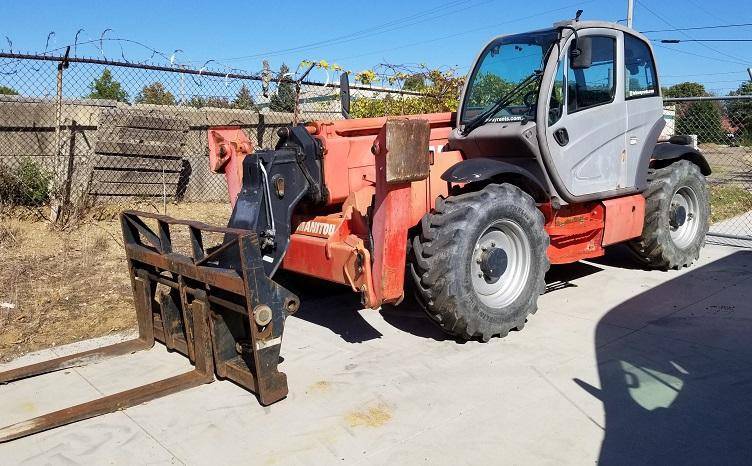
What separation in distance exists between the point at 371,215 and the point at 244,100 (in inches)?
262

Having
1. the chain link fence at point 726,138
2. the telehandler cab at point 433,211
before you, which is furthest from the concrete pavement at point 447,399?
→ the chain link fence at point 726,138

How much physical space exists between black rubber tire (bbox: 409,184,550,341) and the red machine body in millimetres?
181

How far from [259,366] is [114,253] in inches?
184

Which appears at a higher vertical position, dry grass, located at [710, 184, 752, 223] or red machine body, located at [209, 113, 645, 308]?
red machine body, located at [209, 113, 645, 308]

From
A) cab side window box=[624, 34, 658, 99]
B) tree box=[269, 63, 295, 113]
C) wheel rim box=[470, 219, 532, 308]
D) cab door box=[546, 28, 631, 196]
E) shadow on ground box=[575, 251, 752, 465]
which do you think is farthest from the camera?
tree box=[269, 63, 295, 113]

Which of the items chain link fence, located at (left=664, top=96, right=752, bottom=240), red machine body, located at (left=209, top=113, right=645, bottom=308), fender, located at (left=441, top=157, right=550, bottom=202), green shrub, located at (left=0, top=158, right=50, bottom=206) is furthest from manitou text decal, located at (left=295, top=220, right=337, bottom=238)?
chain link fence, located at (left=664, top=96, right=752, bottom=240)

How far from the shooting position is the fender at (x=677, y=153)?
7.00 m

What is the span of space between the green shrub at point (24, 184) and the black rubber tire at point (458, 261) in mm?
6271

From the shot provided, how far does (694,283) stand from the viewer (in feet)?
21.6

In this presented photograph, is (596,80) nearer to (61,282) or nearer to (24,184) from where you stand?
(61,282)

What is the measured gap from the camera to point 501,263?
509cm

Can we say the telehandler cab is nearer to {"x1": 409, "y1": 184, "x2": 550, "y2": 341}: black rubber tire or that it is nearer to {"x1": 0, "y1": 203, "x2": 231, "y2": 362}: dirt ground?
{"x1": 409, "y1": 184, "x2": 550, "y2": 341}: black rubber tire

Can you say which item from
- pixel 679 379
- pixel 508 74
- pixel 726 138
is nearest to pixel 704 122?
pixel 726 138

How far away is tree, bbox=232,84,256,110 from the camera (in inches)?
382
